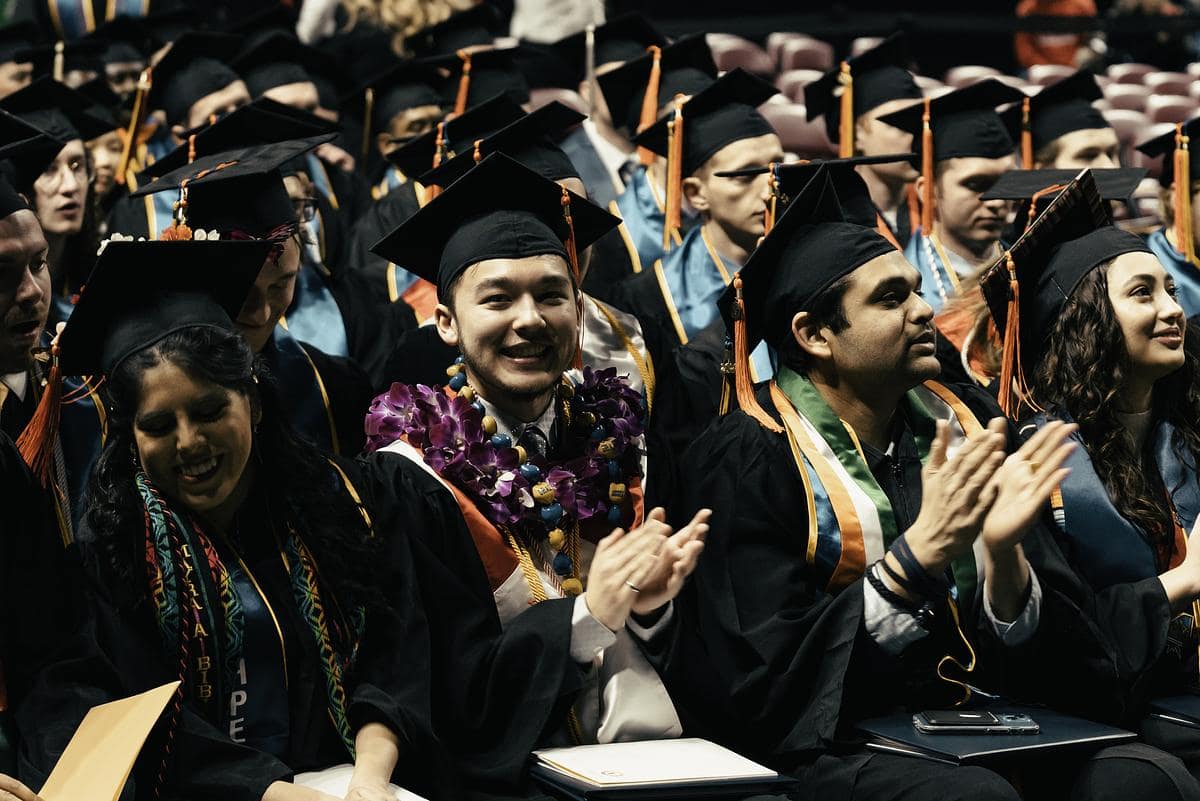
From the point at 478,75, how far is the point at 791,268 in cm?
363

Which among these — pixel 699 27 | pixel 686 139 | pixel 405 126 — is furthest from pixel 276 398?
pixel 699 27

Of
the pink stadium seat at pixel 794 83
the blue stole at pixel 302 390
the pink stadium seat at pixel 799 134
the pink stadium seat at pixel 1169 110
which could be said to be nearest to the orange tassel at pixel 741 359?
the blue stole at pixel 302 390

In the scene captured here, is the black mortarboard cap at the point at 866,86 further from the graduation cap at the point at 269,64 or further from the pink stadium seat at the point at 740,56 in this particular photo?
the pink stadium seat at the point at 740,56

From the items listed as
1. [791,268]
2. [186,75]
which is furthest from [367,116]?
[791,268]

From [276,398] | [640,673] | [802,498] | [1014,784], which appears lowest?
[1014,784]

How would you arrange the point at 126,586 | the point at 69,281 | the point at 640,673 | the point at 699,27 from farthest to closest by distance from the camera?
the point at 699,27
the point at 69,281
the point at 640,673
the point at 126,586

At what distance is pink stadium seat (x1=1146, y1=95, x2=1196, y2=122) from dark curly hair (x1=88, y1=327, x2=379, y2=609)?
6851 millimetres

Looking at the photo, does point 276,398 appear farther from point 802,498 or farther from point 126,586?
point 802,498

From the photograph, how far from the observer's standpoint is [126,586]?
285 centimetres

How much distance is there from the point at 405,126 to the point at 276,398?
3808 mm

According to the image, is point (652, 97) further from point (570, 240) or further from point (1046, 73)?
point (1046, 73)

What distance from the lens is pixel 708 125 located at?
5699 mm

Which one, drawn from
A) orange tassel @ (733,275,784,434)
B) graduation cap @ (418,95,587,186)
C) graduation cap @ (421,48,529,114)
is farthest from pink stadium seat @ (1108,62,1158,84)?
orange tassel @ (733,275,784,434)

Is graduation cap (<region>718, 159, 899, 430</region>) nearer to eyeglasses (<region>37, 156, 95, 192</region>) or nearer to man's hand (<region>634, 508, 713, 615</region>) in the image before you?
man's hand (<region>634, 508, 713, 615</region>)
